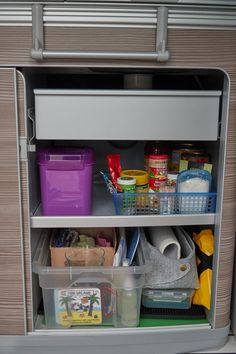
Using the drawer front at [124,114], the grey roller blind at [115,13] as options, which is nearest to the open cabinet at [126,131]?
the drawer front at [124,114]

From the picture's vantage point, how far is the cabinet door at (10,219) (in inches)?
30.7

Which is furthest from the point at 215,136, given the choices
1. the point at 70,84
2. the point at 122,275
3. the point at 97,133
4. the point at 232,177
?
the point at 70,84

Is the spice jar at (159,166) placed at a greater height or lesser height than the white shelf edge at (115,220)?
greater

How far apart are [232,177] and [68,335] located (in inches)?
22.2

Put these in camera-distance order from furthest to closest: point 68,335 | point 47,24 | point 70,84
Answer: point 70,84 → point 68,335 → point 47,24

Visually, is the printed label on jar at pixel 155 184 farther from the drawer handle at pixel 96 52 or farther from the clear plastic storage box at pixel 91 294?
the drawer handle at pixel 96 52

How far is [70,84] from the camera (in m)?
1.19

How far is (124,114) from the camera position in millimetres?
806

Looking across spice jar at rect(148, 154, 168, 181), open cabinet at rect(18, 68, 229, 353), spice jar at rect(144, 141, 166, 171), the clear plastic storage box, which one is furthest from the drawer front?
the clear plastic storage box

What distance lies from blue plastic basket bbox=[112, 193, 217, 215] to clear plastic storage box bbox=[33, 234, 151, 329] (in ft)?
0.47

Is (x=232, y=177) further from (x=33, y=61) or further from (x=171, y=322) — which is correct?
(x=33, y=61)

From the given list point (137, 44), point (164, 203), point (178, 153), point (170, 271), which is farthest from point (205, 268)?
point (137, 44)

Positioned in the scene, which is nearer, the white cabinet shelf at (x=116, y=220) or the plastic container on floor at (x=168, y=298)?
the white cabinet shelf at (x=116, y=220)

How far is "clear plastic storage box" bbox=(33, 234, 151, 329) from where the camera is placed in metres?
0.87
